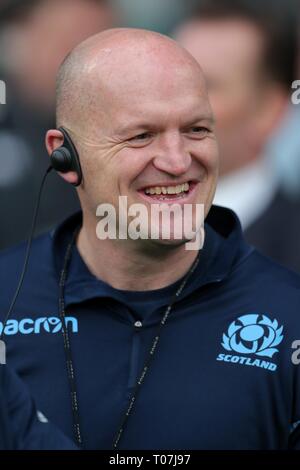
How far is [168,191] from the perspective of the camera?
2.71 m

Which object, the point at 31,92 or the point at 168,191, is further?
the point at 31,92

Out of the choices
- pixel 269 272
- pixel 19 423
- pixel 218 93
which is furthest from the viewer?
pixel 218 93

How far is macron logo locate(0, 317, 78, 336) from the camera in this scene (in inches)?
111

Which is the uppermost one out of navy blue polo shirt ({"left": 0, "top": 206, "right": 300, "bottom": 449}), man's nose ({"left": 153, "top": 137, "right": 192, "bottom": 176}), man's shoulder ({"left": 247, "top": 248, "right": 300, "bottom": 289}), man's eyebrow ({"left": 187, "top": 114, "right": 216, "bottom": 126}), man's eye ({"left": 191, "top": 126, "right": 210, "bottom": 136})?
man's eyebrow ({"left": 187, "top": 114, "right": 216, "bottom": 126})

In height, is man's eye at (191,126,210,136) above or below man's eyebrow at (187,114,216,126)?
below

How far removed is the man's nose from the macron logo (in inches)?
19.2

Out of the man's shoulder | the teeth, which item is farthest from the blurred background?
the teeth

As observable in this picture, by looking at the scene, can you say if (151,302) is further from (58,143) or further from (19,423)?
(19,423)

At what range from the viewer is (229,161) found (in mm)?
4453

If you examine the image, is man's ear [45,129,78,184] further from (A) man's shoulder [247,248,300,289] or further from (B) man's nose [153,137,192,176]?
(A) man's shoulder [247,248,300,289]

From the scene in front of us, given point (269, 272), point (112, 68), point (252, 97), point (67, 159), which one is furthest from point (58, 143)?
point (252, 97)

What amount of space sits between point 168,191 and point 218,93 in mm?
1715

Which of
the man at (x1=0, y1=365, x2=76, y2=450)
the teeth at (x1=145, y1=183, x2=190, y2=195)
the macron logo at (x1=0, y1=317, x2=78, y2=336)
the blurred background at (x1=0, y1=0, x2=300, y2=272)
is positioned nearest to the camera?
the man at (x1=0, y1=365, x2=76, y2=450)

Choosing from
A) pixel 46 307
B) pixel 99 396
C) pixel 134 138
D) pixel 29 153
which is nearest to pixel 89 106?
pixel 134 138
